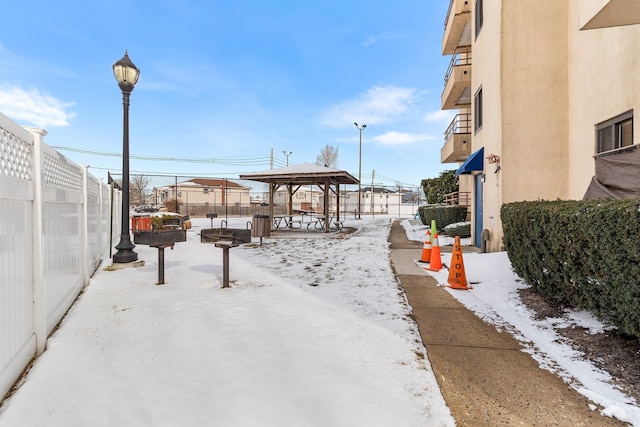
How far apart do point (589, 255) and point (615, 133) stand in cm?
413

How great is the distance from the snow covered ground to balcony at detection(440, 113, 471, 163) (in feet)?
27.7

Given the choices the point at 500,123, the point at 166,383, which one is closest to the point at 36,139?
the point at 166,383

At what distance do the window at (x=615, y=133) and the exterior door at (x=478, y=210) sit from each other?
3.60 metres

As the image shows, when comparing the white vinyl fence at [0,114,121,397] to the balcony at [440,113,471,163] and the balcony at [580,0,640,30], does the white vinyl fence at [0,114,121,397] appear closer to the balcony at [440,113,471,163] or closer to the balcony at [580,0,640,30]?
the balcony at [580,0,640,30]

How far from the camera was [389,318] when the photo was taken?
12.8 ft

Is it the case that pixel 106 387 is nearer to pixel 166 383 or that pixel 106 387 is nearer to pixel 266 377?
pixel 166 383

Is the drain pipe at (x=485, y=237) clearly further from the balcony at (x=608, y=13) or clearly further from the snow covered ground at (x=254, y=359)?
the balcony at (x=608, y=13)

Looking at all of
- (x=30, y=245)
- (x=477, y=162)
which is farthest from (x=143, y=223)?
(x=477, y=162)

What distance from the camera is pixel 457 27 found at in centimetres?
1321

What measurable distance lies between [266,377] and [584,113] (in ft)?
26.0

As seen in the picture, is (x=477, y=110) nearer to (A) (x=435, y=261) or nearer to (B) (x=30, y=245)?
(A) (x=435, y=261)

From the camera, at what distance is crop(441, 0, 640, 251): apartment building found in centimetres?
552

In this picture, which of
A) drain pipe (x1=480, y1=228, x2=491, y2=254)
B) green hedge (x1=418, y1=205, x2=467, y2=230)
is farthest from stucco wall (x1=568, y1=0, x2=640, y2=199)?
green hedge (x1=418, y1=205, x2=467, y2=230)

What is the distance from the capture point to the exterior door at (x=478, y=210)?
9.92 meters
